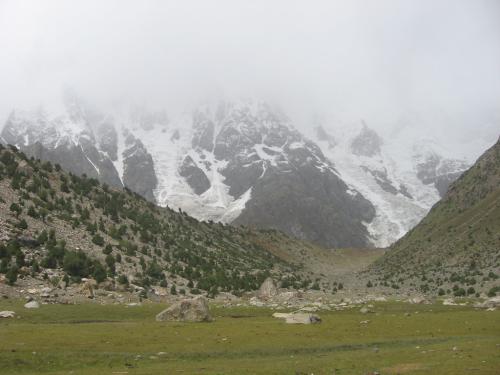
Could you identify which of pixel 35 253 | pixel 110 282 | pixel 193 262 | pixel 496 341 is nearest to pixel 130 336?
pixel 496 341

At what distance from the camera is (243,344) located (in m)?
35.1

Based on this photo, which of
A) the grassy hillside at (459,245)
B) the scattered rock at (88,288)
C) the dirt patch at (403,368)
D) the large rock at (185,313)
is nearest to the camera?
the dirt patch at (403,368)

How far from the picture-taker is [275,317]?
51531mm

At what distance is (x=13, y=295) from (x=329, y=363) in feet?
115

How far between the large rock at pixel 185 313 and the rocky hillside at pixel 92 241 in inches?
726

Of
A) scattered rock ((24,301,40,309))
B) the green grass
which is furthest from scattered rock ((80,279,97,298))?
scattered rock ((24,301,40,309))

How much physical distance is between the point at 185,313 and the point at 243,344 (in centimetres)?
1175

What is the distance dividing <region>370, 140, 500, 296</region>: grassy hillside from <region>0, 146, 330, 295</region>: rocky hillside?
28.4m

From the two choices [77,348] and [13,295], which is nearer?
[77,348]

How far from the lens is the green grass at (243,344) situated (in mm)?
27031

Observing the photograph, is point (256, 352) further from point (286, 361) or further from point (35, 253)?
point (35, 253)

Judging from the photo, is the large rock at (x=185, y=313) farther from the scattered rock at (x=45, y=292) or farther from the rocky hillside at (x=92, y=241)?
the rocky hillside at (x=92, y=241)

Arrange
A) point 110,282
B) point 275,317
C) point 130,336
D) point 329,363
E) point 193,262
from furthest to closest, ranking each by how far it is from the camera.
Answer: point 193,262 → point 110,282 → point 275,317 → point 130,336 → point 329,363

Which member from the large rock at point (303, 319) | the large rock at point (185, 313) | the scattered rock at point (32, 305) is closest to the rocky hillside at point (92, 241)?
the scattered rock at point (32, 305)
